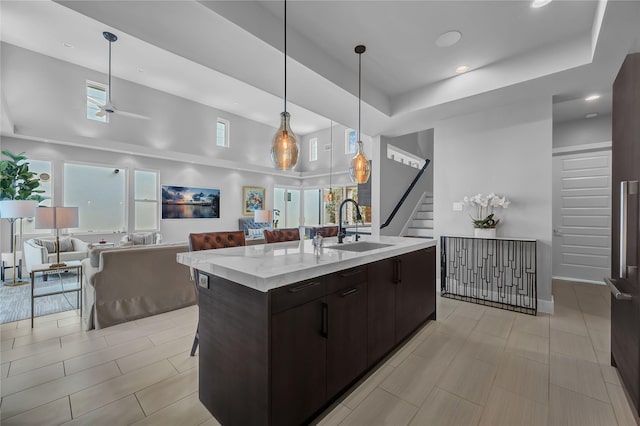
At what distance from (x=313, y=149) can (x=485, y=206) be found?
26.6 ft

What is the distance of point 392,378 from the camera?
207 cm

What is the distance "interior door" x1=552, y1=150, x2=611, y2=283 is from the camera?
457 centimetres

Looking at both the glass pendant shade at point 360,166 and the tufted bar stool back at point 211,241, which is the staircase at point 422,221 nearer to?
the glass pendant shade at point 360,166

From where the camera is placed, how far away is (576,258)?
4.82 m

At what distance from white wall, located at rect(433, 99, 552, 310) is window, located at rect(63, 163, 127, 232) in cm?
742

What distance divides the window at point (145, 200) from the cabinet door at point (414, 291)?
7.32 meters

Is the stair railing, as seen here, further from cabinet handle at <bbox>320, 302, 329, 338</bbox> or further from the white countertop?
cabinet handle at <bbox>320, 302, 329, 338</bbox>

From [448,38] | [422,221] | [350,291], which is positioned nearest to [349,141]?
[422,221]

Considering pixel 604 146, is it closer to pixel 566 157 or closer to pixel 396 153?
pixel 566 157

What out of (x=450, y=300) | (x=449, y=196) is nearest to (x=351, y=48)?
(x=449, y=196)

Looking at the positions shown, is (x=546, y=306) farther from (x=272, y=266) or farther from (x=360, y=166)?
(x=272, y=266)

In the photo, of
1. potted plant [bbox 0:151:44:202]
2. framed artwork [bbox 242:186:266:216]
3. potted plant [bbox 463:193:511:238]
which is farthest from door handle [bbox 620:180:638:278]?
framed artwork [bbox 242:186:266:216]

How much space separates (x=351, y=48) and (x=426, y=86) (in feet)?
4.56

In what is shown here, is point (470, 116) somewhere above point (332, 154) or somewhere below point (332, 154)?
below
